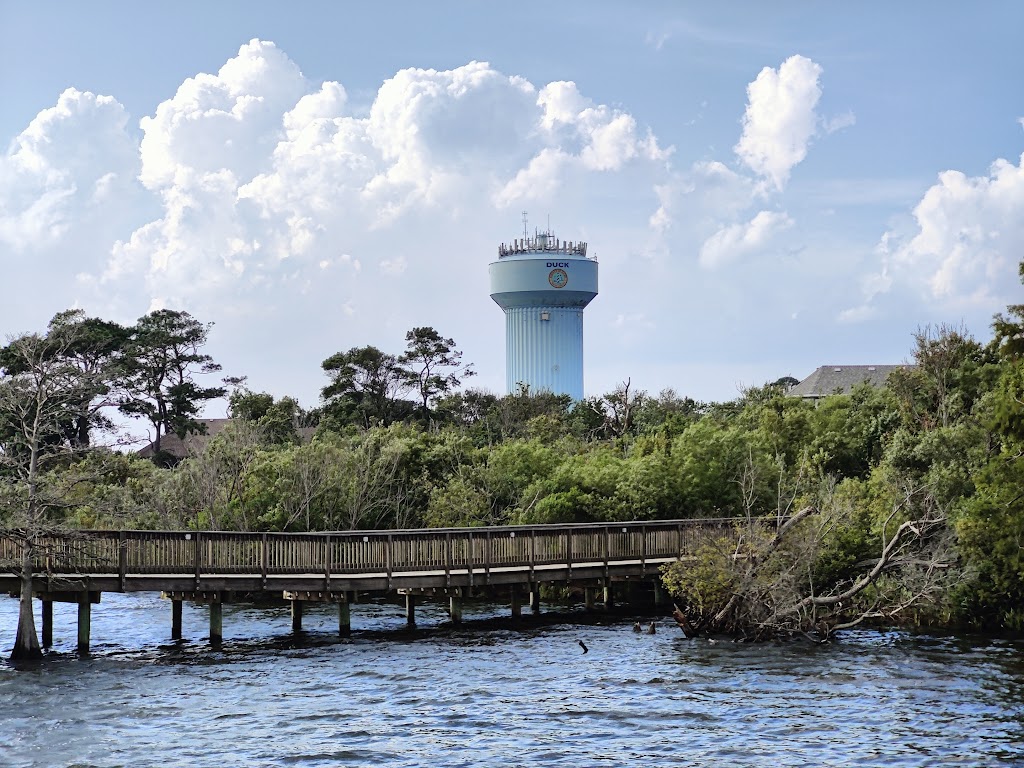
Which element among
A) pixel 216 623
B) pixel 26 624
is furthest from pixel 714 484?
pixel 26 624

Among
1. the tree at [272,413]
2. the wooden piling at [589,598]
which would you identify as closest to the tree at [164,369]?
the tree at [272,413]

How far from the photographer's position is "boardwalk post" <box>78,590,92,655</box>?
33.6 meters

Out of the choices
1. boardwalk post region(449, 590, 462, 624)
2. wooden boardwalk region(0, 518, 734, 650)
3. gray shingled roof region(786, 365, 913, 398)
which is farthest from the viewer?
gray shingled roof region(786, 365, 913, 398)

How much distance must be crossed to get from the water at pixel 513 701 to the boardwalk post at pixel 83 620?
453 millimetres

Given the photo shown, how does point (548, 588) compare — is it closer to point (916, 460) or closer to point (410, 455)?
point (410, 455)

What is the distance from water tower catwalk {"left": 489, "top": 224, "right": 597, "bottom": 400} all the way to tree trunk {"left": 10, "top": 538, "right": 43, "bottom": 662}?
94.2m

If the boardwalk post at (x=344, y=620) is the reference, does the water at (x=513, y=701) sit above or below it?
below

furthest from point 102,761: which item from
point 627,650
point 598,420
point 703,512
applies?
point 598,420

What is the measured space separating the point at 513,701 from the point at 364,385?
5921cm

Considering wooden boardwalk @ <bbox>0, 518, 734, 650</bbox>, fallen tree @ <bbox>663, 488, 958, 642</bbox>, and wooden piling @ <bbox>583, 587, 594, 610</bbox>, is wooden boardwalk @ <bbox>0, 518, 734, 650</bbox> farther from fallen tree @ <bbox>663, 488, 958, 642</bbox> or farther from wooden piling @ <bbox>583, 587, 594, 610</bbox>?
fallen tree @ <bbox>663, 488, 958, 642</bbox>

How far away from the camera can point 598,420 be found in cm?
9150

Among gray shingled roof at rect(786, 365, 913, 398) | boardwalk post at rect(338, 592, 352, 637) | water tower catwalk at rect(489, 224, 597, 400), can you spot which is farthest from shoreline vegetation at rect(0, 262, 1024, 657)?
water tower catwalk at rect(489, 224, 597, 400)

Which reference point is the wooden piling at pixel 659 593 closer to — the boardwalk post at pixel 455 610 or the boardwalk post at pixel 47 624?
the boardwalk post at pixel 455 610

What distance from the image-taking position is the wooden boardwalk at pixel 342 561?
33.3m
